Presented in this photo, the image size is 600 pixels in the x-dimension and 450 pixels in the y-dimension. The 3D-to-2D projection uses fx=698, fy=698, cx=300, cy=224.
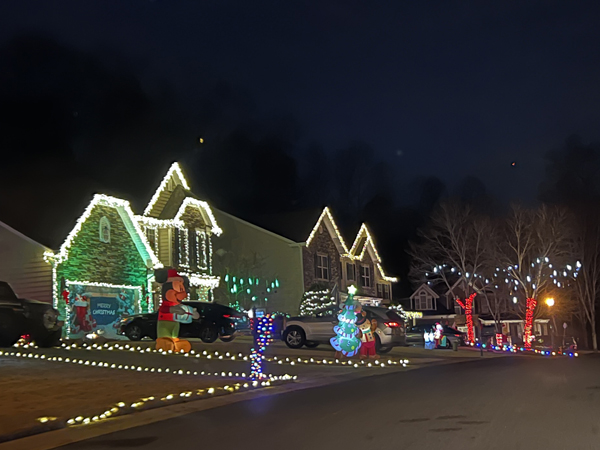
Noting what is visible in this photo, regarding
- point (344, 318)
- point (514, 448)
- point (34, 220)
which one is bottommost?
point (514, 448)

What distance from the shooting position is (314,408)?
34.0 ft

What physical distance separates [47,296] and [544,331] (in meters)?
61.4

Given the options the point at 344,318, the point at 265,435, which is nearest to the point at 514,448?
the point at 265,435

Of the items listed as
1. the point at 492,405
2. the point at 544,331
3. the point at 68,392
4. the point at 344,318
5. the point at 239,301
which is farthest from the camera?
the point at 544,331

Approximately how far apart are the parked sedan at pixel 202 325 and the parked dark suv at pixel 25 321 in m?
4.24

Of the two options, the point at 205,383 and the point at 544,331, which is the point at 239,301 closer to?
the point at 205,383

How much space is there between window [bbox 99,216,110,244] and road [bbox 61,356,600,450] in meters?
17.9

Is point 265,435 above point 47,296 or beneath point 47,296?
beneath

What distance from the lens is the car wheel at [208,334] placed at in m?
23.6

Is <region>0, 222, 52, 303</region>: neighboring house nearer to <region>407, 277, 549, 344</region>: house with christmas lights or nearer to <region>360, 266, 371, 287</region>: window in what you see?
<region>360, 266, 371, 287</region>: window

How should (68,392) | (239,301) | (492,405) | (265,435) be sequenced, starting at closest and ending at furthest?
1. (265,435)
2. (492,405)
3. (68,392)
4. (239,301)

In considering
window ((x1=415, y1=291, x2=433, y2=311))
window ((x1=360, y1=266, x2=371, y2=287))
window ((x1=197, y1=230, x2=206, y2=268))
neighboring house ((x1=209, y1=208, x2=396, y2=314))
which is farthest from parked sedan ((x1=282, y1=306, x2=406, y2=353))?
window ((x1=415, y1=291, x2=433, y2=311))

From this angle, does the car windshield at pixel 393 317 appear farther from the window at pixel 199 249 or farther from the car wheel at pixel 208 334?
the window at pixel 199 249

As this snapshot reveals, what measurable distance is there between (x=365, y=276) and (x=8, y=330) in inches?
1320
